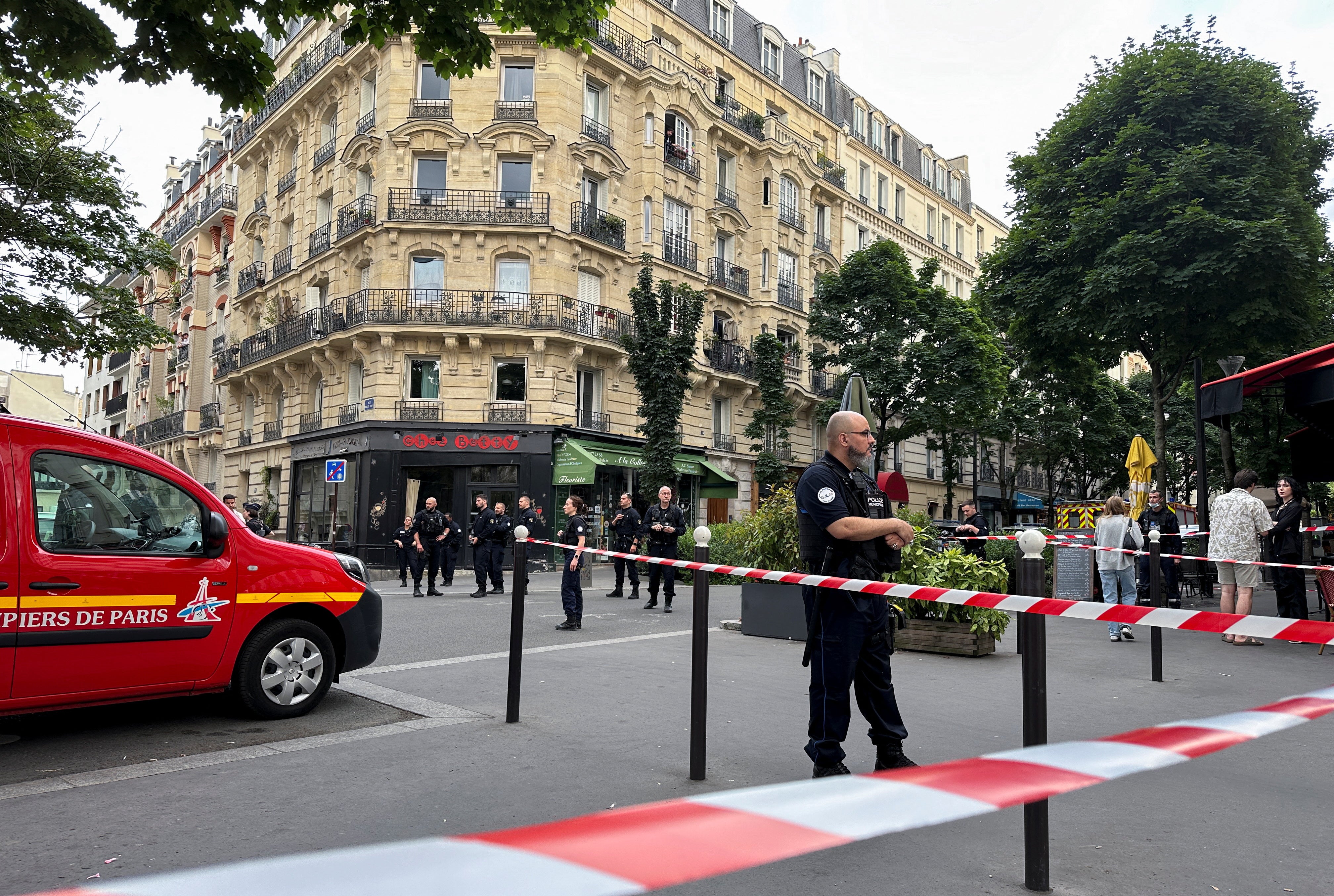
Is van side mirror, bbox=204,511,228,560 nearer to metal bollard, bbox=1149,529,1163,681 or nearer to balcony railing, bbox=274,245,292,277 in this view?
metal bollard, bbox=1149,529,1163,681

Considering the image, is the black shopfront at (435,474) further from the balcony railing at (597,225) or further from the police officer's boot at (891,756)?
the police officer's boot at (891,756)

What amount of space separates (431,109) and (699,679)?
26266 mm

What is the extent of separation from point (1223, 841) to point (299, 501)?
3031 centimetres

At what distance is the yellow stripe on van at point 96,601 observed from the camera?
4.73 m

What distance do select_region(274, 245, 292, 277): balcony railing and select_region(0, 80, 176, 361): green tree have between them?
48.4 feet

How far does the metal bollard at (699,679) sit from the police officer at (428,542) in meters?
12.9

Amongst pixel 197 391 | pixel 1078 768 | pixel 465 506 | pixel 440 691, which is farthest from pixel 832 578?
pixel 197 391

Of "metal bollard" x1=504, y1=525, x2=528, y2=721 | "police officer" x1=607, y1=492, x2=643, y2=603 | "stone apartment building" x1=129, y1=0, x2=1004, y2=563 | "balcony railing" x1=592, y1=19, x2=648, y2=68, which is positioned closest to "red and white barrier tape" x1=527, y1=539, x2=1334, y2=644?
"metal bollard" x1=504, y1=525, x2=528, y2=721

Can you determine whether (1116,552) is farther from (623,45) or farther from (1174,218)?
(623,45)

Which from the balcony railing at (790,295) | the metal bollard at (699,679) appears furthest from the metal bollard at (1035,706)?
the balcony railing at (790,295)

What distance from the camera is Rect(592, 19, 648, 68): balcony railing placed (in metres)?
29.1

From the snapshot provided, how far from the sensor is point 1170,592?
46.7 feet

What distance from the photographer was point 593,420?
28.2m

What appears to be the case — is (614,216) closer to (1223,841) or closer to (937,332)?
(937,332)
